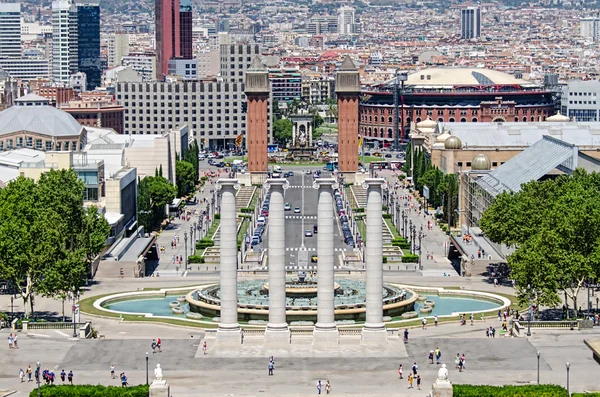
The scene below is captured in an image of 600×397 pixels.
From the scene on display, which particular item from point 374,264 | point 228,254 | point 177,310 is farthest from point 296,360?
point 177,310

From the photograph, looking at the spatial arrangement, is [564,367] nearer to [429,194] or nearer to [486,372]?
[486,372]

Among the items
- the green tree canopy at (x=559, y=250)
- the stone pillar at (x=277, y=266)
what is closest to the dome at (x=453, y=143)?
the green tree canopy at (x=559, y=250)

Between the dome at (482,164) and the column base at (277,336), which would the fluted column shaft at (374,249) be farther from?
the dome at (482,164)

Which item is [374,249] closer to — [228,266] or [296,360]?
[296,360]

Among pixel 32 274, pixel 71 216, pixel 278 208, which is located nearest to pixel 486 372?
pixel 278 208

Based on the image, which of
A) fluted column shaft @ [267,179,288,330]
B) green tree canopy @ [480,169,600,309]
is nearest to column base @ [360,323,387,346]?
fluted column shaft @ [267,179,288,330]
